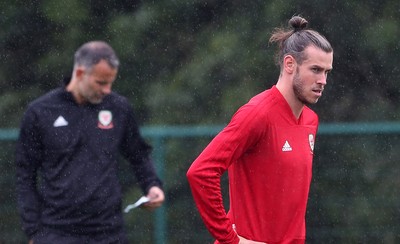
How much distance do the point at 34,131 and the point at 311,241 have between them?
3953 mm

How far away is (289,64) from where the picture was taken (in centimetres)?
568

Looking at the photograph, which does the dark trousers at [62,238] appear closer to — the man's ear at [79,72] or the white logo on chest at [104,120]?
the white logo on chest at [104,120]

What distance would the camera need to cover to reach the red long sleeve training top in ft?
17.3

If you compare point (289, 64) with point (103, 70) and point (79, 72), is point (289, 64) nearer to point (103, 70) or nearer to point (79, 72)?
point (103, 70)

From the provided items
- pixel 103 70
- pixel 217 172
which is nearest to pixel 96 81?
pixel 103 70

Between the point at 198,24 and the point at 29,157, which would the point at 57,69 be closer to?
Result: the point at 198,24

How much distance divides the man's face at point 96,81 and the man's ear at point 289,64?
1089 mm

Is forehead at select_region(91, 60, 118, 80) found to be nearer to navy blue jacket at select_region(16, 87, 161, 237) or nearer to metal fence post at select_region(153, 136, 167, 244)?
navy blue jacket at select_region(16, 87, 161, 237)

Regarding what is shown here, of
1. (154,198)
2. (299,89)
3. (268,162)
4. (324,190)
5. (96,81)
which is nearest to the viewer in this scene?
(268,162)

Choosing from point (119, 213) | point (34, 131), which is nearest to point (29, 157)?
point (34, 131)

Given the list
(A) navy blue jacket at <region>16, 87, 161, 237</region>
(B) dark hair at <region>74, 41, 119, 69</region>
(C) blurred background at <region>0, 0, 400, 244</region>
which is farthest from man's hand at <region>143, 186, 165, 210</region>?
(C) blurred background at <region>0, 0, 400, 244</region>

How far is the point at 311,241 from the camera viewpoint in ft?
31.8

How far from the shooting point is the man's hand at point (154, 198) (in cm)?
649

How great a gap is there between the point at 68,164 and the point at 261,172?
135 centimetres
